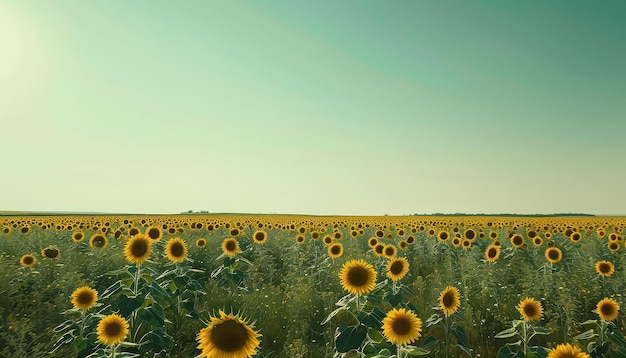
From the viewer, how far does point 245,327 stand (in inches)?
101

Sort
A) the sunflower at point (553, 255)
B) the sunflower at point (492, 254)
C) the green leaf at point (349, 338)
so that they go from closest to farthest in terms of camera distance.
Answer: the green leaf at point (349, 338), the sunflower at point (553, 255), the sunflower at point (492, 254)

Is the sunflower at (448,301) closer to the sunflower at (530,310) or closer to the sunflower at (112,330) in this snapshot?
the sunflower at (530,310)

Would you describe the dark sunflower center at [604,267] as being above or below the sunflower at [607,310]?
above

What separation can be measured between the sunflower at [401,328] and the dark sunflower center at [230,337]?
4.13 feet

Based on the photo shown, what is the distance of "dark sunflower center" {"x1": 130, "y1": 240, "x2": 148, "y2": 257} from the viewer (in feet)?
17.4

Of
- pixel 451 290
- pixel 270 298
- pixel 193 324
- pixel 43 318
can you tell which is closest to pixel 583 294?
pixel 451 290

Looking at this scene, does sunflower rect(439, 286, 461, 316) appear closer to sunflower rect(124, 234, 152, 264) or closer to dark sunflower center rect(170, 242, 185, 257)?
sunflower rect(124, 234, 152, 264)

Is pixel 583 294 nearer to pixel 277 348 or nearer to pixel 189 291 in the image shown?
pixel 277 348

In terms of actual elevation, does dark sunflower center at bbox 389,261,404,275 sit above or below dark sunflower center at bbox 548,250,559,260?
below

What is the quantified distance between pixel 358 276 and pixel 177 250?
325cm

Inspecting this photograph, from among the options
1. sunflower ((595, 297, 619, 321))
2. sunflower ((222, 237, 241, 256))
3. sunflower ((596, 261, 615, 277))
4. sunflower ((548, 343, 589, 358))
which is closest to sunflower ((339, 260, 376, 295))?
sunflower ((548, 343, 589, 358))

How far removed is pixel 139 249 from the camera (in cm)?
534

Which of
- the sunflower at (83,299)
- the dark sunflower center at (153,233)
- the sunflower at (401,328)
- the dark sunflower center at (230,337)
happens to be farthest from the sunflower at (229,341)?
the dark sunflower center at (153,233)

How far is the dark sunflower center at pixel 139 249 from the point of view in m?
5.32
